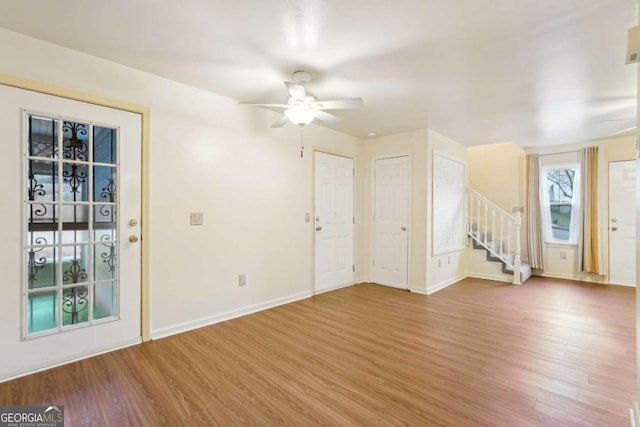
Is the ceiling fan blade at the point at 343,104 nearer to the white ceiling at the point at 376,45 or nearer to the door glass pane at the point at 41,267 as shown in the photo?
the white ceiling at the point at 376,45

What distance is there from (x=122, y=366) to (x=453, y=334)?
116 inches

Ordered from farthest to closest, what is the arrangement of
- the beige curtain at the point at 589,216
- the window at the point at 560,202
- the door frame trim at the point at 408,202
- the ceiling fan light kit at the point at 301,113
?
1. the window at the point at 560,202
2. the beige curtain at the point at 589,216
3. the door frame trim at the point at 408,202
4. the ceiling fan light kit at the point at 301,113

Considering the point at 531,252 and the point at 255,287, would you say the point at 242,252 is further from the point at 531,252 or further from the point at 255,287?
the point at 531,252

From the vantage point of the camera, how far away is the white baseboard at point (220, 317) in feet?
9.41

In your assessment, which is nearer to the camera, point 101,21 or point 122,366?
point 101,21

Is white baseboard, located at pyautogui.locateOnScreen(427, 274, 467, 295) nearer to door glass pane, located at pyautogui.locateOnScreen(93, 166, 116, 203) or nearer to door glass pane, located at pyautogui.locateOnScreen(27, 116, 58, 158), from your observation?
door glass pane, located at pyautogui.locateOnScreen(93, 166, 116, 203)

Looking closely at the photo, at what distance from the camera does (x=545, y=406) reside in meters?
1.85

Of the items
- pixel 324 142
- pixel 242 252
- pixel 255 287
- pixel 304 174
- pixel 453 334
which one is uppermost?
pixel 324 142

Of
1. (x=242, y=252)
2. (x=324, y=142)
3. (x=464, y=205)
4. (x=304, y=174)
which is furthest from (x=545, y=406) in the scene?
(x=464, y=205)

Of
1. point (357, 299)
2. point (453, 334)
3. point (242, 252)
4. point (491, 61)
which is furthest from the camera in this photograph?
point (357, 299)

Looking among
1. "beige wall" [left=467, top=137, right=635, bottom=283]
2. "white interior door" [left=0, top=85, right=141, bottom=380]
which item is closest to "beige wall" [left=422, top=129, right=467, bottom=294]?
"beige wall" [left=467, top=137, right=635, bottom=283]

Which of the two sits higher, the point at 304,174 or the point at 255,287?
the point at 304,174

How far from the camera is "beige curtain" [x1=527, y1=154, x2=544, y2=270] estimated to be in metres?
5.59

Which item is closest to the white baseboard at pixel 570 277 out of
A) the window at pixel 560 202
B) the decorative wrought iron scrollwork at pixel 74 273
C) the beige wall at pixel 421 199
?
the window at pixel 560 202
